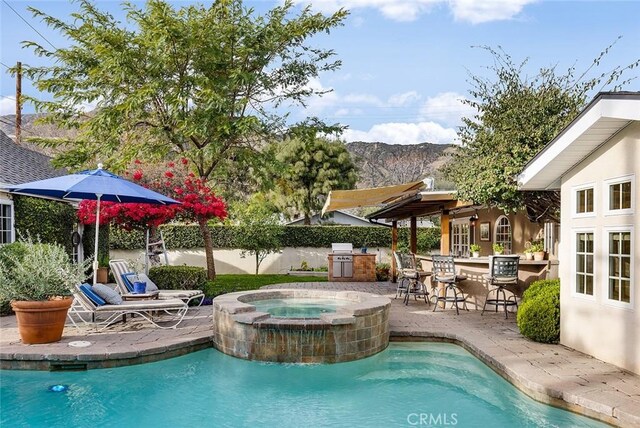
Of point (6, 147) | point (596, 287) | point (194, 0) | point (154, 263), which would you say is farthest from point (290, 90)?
point (596, 287)

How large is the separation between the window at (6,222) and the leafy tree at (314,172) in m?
Result: 20.9

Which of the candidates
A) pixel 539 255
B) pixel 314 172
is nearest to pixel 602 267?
pixel 539 255

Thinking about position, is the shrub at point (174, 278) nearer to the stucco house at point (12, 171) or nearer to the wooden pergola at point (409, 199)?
the stucco house at point (12, 171)

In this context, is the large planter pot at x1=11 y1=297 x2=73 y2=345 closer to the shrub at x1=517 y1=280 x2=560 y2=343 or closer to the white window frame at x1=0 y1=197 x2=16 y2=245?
the white window frame at x1=0 y1=197 x2=16 y2=245

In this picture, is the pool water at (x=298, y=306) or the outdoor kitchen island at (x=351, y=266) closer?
the pool water at (x=298, y=306)

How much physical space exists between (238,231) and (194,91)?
32.1ft

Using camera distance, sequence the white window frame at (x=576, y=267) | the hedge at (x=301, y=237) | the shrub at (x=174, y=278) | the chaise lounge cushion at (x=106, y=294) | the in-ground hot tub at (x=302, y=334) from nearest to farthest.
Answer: the white window frame at (x=576, y=267), the in-ground hot tub at (x=302, y=334), the chaise lounge cushion at (x=106, y=294), the shrub at (x=174, y=278), the hedge at (x=301, y=237)

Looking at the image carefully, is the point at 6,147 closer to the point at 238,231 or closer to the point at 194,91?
the point at 194,91

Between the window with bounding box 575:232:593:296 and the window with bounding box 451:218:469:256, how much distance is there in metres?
12.3

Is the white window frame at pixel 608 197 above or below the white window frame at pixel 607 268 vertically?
above

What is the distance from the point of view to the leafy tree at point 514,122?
10.0 metres

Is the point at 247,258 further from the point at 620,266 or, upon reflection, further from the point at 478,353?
the point at 620,266

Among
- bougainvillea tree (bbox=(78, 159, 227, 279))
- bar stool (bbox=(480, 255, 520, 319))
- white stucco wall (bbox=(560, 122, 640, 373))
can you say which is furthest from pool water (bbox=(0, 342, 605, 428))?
bougainvillea tree (bbox=(78, 159, 227, 279))

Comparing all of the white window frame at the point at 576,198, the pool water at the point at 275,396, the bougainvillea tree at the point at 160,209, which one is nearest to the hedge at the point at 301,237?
the bougainvillea tree at the point at 160,209
